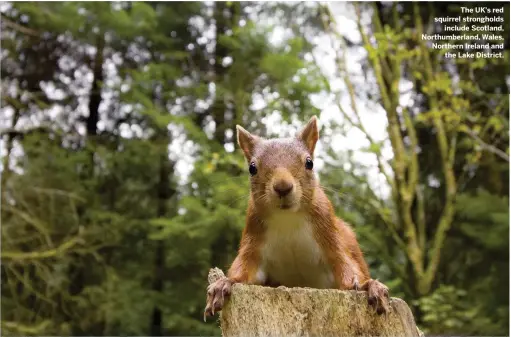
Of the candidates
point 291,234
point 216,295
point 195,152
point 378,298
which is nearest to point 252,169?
point 291,234

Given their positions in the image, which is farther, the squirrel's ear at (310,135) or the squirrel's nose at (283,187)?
the squirrel's ear at (310,135)

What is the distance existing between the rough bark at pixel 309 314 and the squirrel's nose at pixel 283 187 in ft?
Result: 0.88

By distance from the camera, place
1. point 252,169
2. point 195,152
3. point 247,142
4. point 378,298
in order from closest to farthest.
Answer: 1. point 378,298
2. point 252,169
3. point 247,142
4. point 195,152

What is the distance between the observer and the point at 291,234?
5.08ft

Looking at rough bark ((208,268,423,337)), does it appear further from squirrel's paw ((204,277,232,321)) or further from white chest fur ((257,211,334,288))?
white chest fur ((257,211,334,288))

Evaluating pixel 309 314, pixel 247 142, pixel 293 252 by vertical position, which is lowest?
pixel 309 314

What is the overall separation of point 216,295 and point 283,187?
13.8 inches

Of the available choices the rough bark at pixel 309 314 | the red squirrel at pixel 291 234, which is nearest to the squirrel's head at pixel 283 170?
the red squirrel at pixel 291 234

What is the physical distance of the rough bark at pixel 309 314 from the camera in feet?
4.62

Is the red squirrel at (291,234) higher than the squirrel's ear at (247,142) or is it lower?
lower

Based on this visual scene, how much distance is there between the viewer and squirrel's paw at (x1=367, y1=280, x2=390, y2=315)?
4.51 ft

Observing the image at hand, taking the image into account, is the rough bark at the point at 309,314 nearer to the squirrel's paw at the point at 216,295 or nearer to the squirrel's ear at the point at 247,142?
the squirrel's paw at the point at 216,295

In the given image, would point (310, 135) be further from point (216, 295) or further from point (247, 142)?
point (216, 295)

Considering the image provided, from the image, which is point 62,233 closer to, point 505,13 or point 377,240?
point 377,240
